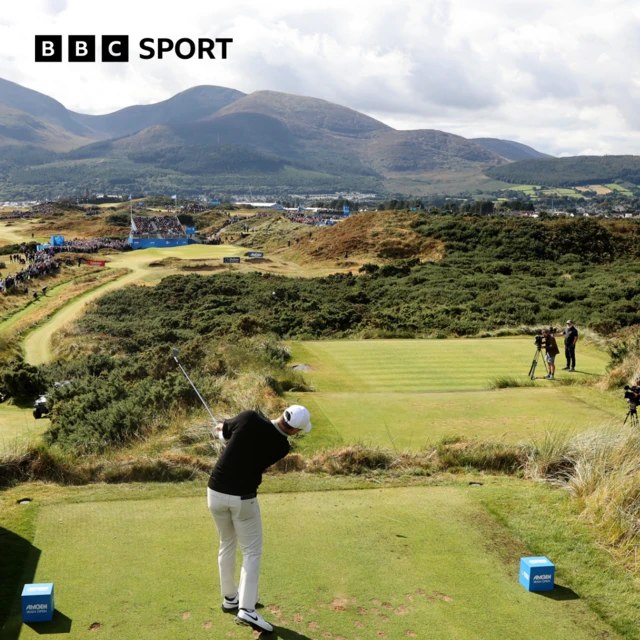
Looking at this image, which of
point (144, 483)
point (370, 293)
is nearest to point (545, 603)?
point (144, 483)

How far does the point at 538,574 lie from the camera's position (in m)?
6.90

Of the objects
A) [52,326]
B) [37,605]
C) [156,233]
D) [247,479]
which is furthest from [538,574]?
[156,233]

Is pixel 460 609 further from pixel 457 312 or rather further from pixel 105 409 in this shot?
pixel 457 312

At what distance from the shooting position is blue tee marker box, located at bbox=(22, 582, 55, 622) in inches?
234

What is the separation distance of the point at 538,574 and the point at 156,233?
94.3 metres

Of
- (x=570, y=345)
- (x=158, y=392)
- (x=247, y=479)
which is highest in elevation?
(x=247, y=479)

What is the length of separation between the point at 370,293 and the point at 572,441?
111 feet

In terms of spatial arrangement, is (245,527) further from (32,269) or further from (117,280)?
(32,269)

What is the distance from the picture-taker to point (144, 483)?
952 centimetres

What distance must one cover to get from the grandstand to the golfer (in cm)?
8289

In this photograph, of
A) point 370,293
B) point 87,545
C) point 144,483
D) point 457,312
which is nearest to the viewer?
point 87,545

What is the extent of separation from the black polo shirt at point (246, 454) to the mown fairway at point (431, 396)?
552cm

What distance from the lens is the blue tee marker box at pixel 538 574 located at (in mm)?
6875

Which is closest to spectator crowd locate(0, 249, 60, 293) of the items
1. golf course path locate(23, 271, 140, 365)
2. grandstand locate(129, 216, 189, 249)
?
golf course path locate(23, 271, 140, 365)
